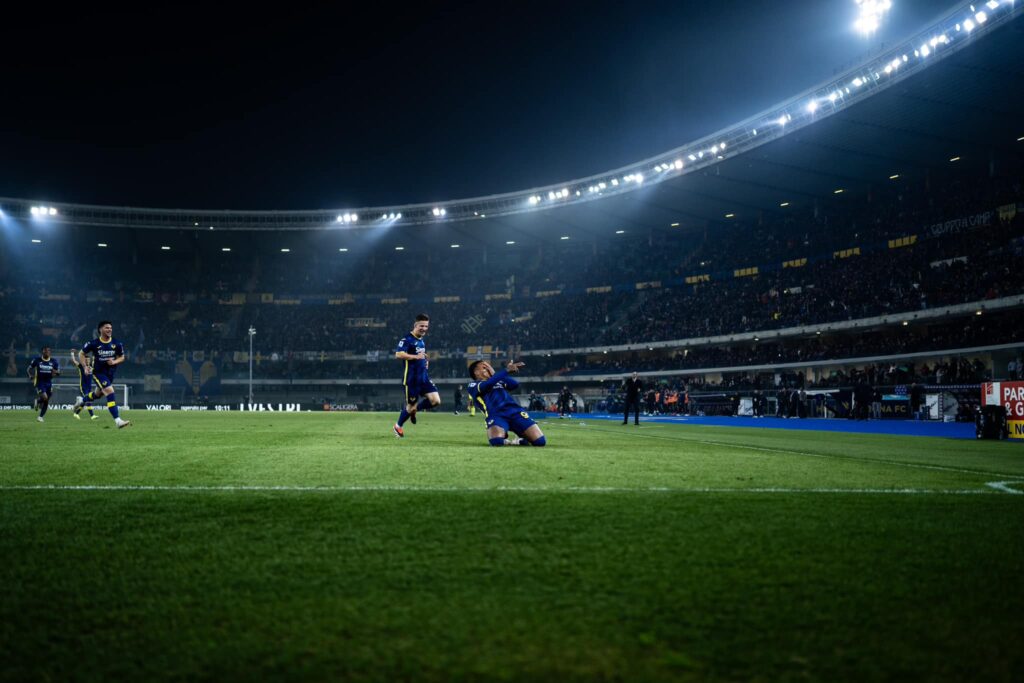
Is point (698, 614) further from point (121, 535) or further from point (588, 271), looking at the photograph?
point (588, 271)

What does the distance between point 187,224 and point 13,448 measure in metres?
52.8

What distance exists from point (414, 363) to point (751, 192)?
136 feet

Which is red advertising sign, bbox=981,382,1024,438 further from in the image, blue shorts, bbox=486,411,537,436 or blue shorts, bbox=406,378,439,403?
blue shorts, bbox=406,378,439,403

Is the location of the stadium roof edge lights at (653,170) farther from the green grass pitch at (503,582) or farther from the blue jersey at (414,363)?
the green grass pitch at (503,582)

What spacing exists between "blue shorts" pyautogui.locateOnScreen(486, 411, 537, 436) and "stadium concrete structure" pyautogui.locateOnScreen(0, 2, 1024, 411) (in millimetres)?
28490

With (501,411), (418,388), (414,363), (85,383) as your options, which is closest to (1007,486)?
(501,411)

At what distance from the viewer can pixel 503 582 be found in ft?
8.77

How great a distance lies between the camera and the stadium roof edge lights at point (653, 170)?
28.4 meters

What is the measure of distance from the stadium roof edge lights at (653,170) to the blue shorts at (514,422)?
2845 centimetres

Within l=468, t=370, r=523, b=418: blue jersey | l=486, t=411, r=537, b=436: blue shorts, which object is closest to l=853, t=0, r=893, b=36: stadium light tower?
l=468, t=370, r=523, b=418: blue jersey

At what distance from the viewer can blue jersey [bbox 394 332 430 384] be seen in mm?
12062

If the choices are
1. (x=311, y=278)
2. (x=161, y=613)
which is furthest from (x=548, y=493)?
(x=311, y=278)

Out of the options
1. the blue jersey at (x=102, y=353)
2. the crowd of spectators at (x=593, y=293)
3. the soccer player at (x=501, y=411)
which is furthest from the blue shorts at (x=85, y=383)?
the crowd of spectators at (x=593, y=293)

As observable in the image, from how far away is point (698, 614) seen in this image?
2334 mm
